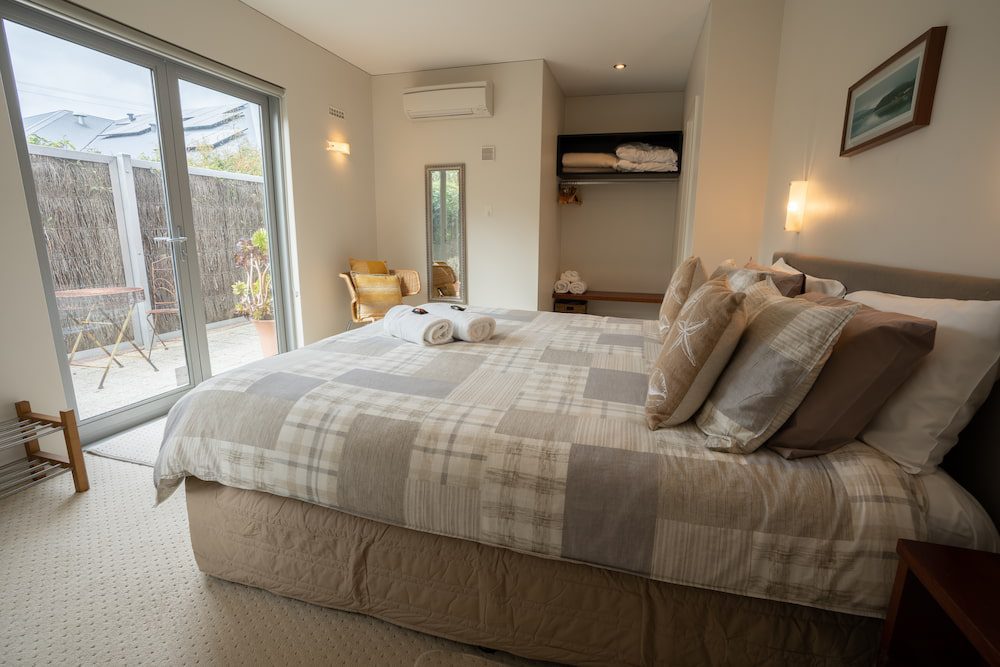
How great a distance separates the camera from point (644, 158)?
4.88m

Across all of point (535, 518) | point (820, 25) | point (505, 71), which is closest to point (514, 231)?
point (505, 71)


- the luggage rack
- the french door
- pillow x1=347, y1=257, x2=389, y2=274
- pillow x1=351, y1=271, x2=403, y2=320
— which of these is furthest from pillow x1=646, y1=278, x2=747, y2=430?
pillow x1=347, y1=257, x2=389, y2=274

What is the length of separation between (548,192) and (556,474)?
4.15 meters

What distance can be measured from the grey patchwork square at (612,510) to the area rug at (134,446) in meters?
2.31

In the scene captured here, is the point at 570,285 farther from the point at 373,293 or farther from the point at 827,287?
the point at 827,287

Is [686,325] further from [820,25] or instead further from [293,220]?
[293,220]

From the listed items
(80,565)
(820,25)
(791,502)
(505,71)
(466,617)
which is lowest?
(80,565)

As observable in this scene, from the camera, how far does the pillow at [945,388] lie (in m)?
1.01

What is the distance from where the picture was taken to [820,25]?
7.80 feet

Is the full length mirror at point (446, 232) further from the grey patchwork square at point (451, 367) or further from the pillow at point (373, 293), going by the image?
the grey patchwork square at point (451, 367)

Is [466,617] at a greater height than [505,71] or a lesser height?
lesser

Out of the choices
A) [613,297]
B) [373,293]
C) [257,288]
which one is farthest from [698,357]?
[613,297]

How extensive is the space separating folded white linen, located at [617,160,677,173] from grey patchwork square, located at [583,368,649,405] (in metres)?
3.76

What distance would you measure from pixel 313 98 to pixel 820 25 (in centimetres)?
362
